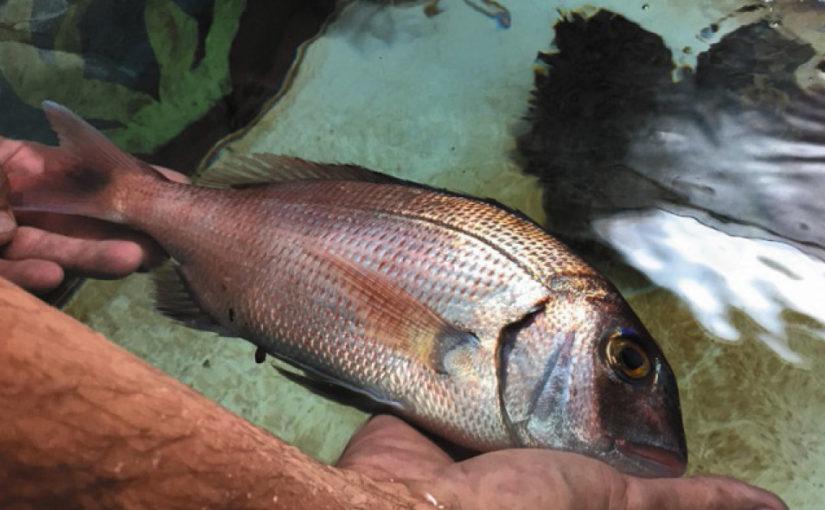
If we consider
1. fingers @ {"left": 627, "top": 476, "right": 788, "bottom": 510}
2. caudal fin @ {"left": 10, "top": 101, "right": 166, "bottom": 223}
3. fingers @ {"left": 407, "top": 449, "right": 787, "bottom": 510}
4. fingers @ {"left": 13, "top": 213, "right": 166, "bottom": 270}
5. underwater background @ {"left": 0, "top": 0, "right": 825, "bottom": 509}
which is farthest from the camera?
underwater background @ {"left": 0, "top": 0, "right": 825, "bottom": 509}

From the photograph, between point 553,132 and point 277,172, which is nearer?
point 277,172

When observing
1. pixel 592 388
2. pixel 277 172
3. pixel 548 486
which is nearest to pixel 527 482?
pixel 548 486

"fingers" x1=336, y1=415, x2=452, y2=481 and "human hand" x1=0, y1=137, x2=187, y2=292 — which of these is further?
"human hand" x1=0, y1=137, x2=187, y2=292

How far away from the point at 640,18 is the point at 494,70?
0.50 meters

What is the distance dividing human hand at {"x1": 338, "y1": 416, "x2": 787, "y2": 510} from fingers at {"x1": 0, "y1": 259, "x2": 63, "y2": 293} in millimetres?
795

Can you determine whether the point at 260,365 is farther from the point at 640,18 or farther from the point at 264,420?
the point at 640,18

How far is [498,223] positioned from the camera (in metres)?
1.21

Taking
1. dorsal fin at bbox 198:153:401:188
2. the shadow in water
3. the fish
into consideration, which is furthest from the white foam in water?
dorsal fin at bbox 198:153:401:188

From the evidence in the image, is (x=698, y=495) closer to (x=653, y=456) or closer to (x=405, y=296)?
(x=653, y=456)

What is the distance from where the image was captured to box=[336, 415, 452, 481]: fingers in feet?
3.14

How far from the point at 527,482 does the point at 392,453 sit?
0.24 metres

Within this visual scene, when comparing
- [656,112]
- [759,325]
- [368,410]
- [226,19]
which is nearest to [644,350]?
[368,410]

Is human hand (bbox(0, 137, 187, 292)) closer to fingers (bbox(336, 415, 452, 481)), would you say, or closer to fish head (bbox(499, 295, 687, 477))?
fingers (bbox(336, 415, 452, 481))

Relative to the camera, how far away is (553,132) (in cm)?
199
